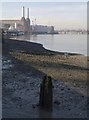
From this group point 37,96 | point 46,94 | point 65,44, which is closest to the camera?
point 46,94

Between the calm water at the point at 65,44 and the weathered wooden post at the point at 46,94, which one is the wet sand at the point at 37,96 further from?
the calm water at the point at 65,44

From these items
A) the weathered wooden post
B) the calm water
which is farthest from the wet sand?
Answer: the calm water

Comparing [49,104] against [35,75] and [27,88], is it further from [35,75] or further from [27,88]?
[35,75]

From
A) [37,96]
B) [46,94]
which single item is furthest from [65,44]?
[46,94]

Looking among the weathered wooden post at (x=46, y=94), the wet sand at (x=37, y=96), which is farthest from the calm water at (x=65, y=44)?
the weathered wooden post at (x=46, y=94)

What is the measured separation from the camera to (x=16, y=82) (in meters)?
16.2

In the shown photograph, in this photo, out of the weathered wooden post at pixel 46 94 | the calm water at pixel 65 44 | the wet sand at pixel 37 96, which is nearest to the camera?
the wet sand at pixel 37 96

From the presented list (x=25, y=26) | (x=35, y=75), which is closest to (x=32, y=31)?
(x=25, y=26)

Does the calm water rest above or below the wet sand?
above

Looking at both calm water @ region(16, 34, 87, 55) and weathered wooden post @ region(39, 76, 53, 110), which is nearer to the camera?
weathered wooden post @ region(39, 76, 53, 110)

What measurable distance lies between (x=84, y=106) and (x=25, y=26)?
151619 mm

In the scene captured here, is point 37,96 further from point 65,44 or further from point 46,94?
point 65,44

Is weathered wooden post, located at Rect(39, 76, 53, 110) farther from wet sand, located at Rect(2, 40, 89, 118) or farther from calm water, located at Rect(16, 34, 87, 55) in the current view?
calm water, located at Rect(16, 34, 87, 55)

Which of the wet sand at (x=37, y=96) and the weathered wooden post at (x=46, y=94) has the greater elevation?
the weathered wooden post at (x=46, y=94)
